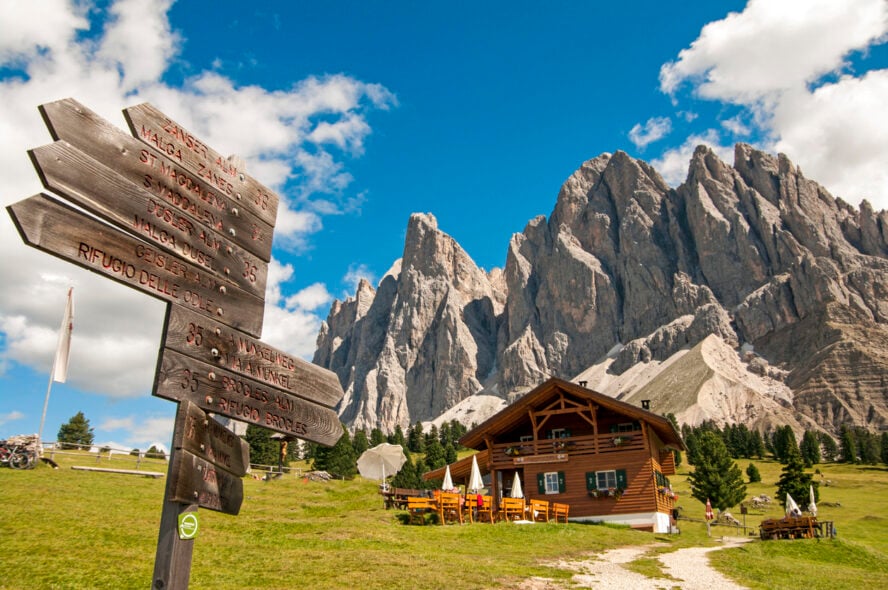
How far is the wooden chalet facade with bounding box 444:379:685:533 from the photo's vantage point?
34.0 m

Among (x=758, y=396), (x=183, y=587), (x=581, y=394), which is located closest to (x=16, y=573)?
(x=183, y=587)

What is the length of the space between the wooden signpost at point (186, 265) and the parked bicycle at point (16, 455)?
28.2 m

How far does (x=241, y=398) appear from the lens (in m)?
5.20

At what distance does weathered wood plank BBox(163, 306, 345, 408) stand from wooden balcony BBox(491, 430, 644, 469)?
31.6 m

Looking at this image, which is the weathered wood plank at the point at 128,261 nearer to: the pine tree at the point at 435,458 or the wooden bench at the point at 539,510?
the wooden bench at the point at 539,510

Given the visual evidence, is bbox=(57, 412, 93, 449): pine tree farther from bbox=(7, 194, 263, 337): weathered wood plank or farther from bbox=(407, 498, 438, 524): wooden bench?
bbox=(7, 194, 263, 337): weathered wood plank

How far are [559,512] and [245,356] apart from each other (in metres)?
30.0

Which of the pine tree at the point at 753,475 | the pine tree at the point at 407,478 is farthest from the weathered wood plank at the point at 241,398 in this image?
the pine tree at the point at 753,475

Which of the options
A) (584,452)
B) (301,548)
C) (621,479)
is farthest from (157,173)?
(584,452)

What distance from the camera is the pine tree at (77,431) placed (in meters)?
75.3

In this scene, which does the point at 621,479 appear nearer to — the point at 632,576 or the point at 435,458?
the point at 632,576


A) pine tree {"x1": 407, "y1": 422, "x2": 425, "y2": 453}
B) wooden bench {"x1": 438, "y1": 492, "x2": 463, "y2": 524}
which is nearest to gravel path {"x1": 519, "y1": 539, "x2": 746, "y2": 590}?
wooden bench {"x1": 438, "y1": 492, "x2": 463, "y2": 524}

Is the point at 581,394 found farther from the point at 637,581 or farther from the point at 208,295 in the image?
→ the point at 208,295

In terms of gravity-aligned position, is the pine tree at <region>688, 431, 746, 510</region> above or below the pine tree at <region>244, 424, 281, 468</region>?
below
